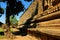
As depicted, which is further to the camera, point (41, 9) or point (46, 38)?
point (41, 9)

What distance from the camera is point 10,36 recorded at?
15.9 m

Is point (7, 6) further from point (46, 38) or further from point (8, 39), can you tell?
point (46, 38)

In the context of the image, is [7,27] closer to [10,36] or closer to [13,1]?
[10,36]

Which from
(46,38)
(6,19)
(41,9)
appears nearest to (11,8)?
(6,19)

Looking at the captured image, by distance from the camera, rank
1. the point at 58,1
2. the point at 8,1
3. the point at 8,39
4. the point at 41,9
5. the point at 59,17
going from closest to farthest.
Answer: the point at 59,17, the point at 58,1, the point at 41,9, the point at 8,39, the point at 8,1

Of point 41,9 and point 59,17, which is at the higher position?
point 41,9

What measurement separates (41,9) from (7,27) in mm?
7740

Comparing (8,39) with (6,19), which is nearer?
(8,39)

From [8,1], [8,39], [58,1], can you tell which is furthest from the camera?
[8,1]

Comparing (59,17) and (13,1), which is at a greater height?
(13,1)

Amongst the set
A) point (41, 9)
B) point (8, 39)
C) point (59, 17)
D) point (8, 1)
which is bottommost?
point (8, 39)

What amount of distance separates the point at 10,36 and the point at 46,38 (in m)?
11.2

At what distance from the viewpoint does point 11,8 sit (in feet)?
61.5

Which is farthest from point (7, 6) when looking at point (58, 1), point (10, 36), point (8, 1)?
point (58, 1)
